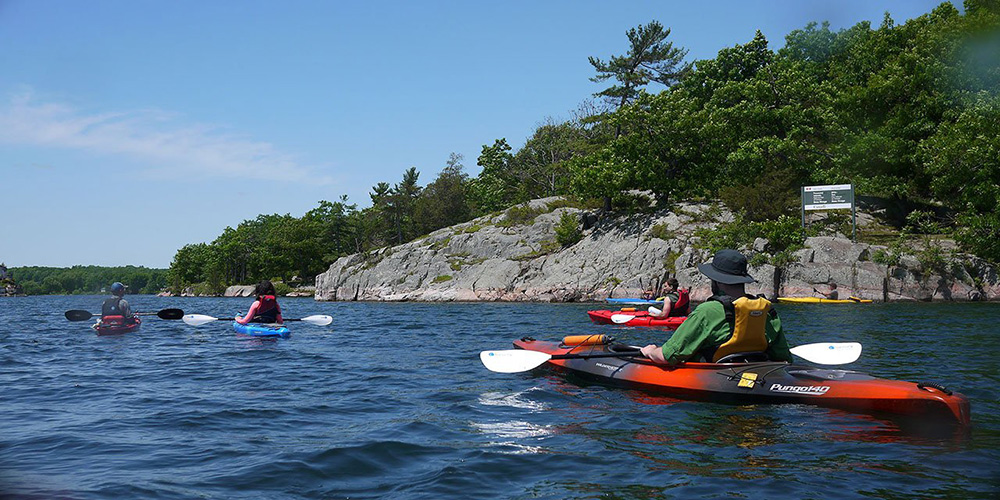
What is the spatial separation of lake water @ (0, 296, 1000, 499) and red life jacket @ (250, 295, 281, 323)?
3.91m

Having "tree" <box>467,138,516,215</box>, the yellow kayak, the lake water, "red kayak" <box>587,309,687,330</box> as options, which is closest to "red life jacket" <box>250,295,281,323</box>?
the lake water

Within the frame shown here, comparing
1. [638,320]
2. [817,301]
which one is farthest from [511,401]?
[817,301]

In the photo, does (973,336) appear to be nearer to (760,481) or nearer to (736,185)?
(760,481)

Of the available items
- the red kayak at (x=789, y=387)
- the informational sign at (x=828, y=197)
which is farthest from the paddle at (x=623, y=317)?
the informational sign at (x=828, y=197)

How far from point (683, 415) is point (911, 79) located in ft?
121

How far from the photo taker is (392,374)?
34.9 ft

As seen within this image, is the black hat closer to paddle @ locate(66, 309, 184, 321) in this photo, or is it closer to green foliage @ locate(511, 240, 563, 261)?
paddle @ locate(66, 309, 184, 321)

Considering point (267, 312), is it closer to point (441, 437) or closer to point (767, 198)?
point (441, 437)

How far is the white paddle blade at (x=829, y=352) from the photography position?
29.8 feet

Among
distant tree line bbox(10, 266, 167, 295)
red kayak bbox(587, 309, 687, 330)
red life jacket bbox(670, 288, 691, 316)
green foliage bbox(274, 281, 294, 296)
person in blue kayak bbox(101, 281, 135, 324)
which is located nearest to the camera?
person in blue kayak bbox(101, 281, 135, 324)

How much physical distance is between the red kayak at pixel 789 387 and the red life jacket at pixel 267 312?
9586mm

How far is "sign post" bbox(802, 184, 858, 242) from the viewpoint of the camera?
34844mm

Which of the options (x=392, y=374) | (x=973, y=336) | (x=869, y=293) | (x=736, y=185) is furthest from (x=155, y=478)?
(x=736, y=185)

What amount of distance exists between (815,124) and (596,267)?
1626 cm
